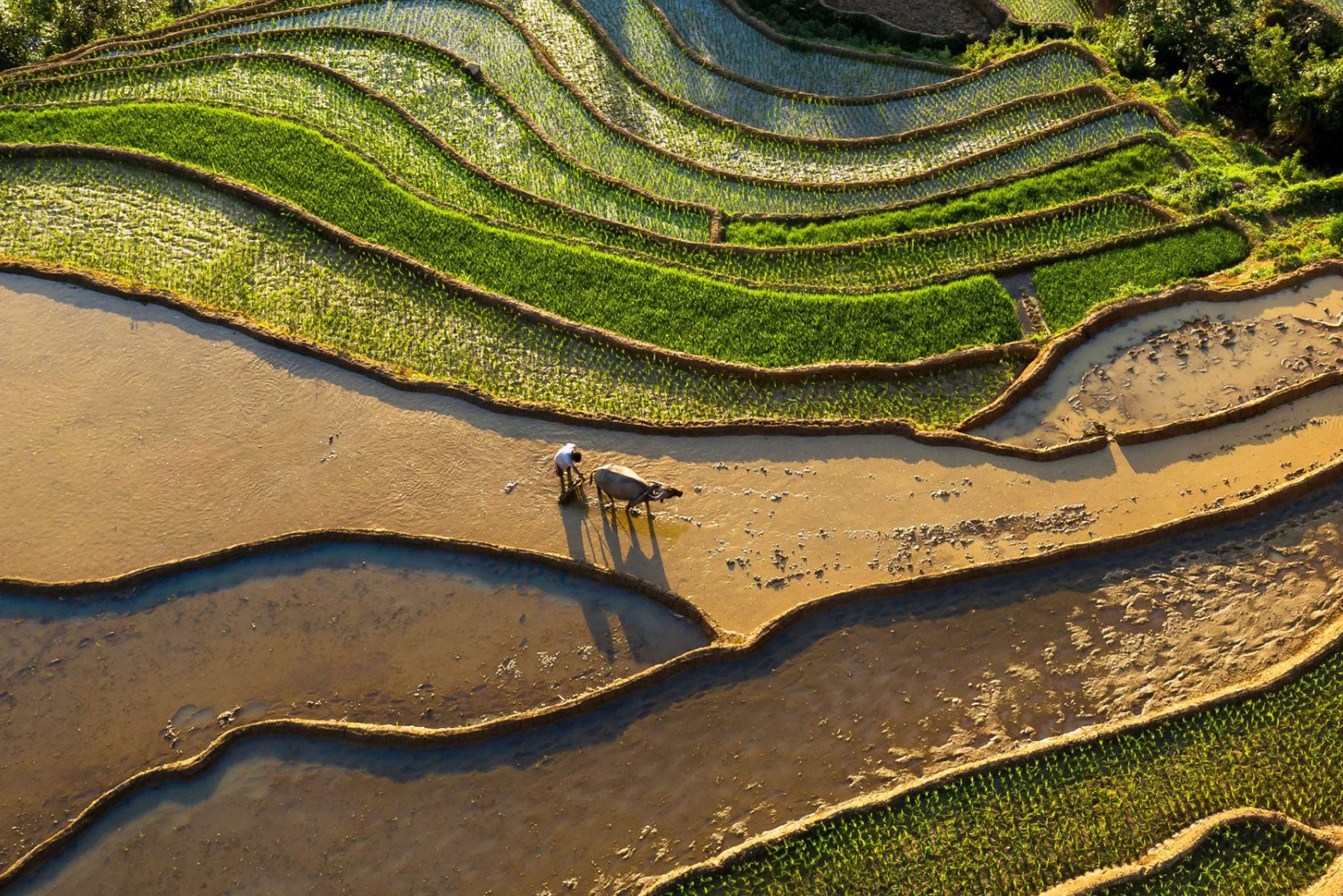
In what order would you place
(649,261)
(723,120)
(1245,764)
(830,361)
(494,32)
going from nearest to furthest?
1. (1245,764)
2. (830,361)
3. (649,261)
4. (723,120)
5. (494,32)

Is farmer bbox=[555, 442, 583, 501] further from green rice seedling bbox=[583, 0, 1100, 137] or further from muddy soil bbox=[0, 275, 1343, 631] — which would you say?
green rice seedling bbox=[583, 0, 1100, 137]

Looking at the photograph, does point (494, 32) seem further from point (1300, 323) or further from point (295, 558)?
point (1300, 323)

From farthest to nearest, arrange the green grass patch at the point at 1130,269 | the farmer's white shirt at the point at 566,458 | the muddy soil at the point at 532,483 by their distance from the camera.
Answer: the green grass patch at the point at 1130,269
the muddy soil at the point at 532,483
the farmer's white shirt at the point at 566,458

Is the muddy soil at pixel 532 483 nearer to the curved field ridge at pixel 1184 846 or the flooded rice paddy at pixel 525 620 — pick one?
the flooded rice paddy at pixel 525 620

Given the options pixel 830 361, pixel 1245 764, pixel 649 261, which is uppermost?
pixel 649 261

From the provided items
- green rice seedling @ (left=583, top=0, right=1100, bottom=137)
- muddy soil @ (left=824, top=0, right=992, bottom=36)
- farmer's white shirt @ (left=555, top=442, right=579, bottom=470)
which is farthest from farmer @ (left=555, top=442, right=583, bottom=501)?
muddy soil @ (left=824, top=0, right=992, bottom=36)

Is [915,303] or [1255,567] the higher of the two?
[915,303]

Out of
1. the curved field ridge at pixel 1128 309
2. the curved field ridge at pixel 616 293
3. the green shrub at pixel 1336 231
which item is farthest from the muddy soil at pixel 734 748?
the green shrub at pixel 1336 231

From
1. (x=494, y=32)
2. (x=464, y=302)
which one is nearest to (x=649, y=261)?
(x=464, y=302)
